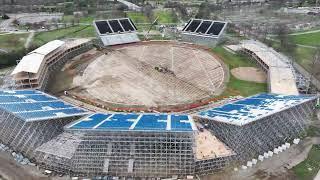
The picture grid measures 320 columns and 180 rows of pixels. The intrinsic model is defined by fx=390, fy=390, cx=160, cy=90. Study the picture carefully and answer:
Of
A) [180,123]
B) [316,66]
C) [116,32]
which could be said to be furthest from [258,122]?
[116,32]

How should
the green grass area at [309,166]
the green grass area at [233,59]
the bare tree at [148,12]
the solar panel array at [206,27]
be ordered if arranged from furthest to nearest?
1. the bare tree at [148,12]
2. the solar panel array at [206,27]
3. the green grass area at [233,59]
4. the green grass area at [309,166]

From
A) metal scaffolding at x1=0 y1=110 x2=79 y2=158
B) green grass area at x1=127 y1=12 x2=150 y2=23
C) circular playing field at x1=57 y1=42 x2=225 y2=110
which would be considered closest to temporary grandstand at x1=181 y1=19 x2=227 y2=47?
circular playing field at x1=57 y1=42 x2=225 y2=110

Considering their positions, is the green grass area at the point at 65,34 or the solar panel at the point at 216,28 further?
the green grass area at the point at 65,34

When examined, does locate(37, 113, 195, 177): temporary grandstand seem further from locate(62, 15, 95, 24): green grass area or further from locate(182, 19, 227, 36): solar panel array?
locate(62, 15, 95, 24): green grass area

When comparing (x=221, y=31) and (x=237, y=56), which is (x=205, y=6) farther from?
(x=237, y=56)

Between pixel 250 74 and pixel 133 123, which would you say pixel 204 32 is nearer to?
Result: pixel 250 74

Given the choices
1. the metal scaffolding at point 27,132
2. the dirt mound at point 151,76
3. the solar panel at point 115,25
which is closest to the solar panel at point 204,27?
the dirt mound at point 151,76

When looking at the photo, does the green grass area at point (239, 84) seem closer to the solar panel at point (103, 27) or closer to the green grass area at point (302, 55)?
the green grass area at point (302, 55)

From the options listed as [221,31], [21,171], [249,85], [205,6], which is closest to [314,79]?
[249,85]
